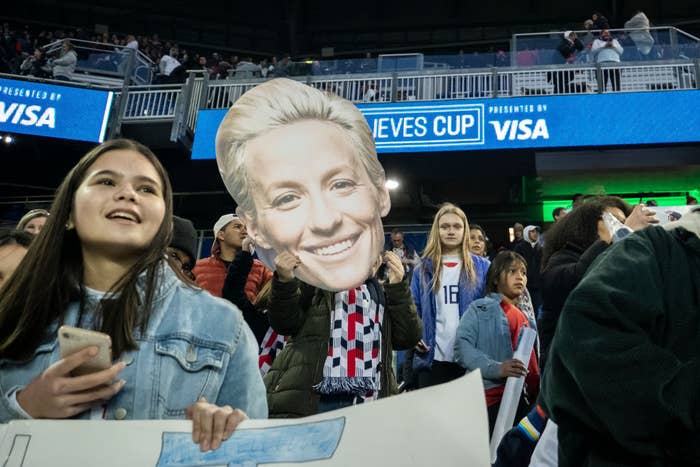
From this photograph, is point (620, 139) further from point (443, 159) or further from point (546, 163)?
point (443, 159)

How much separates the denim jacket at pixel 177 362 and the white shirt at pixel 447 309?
2149 mm

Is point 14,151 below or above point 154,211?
above

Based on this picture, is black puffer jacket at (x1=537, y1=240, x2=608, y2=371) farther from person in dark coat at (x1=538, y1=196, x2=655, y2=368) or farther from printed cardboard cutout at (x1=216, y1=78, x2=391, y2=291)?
printed cardboard cutout at (x1=216, y1=78, x2=391, y2=291)

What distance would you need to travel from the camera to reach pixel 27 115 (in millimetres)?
10664

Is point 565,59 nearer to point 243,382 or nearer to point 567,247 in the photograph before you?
point 567,247

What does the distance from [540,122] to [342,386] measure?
784 cm

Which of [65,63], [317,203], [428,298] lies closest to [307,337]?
[317,203]

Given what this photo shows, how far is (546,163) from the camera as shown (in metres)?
10.2

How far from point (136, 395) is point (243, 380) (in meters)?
0.24

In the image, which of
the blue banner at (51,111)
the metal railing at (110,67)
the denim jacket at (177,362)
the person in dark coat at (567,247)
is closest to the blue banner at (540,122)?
the blue banner at (51,111)

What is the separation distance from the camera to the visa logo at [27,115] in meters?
10.6

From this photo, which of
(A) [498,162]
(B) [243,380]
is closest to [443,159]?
(A) [498,162]

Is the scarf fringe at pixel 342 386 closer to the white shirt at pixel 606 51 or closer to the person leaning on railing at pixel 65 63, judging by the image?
the white shirt at pixel 606 51

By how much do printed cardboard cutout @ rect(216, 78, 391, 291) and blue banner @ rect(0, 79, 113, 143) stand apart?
8916 mm
